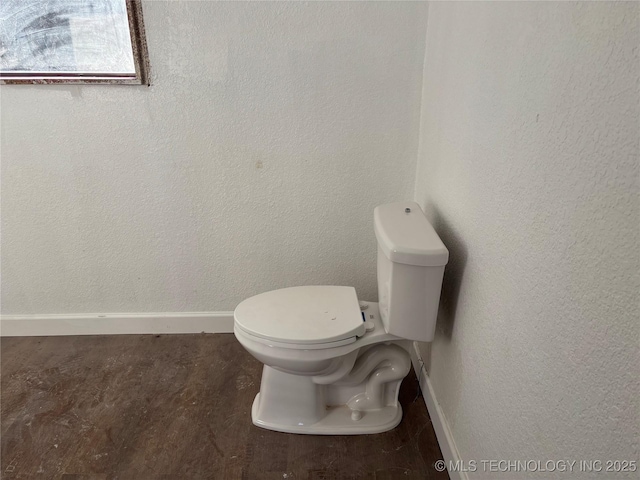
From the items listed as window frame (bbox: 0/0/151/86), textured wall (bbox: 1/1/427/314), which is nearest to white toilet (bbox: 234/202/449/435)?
textured wall (bbox: 1/1/427/314)

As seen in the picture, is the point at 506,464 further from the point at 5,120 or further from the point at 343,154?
the point at 5,120

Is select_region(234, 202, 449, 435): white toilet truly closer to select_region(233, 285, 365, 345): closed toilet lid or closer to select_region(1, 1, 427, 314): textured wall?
select_region(233, 285, 365, 345): closed toilet lid

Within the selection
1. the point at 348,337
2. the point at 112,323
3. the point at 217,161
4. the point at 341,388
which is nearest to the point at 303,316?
the point at 348,337

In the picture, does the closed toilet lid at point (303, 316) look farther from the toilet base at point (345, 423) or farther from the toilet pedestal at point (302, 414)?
the toilet base at point (345, 423)

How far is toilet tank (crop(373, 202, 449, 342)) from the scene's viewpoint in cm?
119

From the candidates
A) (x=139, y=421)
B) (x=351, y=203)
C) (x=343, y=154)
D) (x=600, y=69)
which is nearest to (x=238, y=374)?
(x=139, y=421)

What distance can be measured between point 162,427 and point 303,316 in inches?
25.4

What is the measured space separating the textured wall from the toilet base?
1.98ft

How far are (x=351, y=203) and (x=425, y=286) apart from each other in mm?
685

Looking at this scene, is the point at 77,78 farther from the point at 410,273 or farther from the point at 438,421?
the point at 438,421

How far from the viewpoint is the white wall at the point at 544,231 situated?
592mm

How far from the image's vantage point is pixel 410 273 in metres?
1.23

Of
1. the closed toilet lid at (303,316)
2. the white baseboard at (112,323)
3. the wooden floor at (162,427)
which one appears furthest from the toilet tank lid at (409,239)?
the white baseboard at (112,323)

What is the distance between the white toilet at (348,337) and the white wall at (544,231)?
0.40 feet
